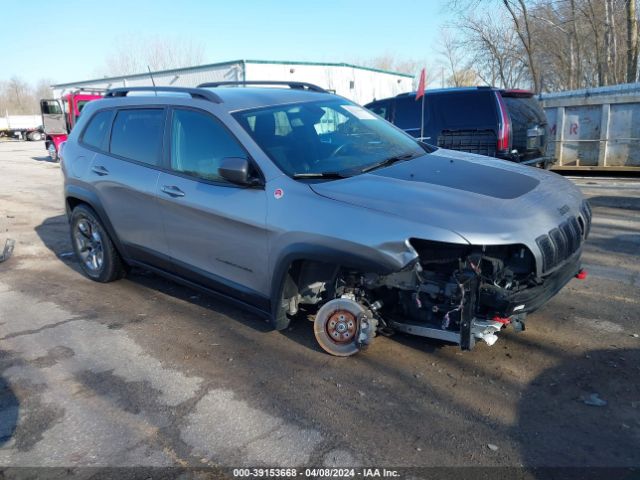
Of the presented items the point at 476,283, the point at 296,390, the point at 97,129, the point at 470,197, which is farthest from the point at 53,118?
the point at 476,283

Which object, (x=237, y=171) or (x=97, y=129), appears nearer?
(x=237, y=171)

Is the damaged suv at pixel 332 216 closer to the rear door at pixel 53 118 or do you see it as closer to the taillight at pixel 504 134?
the taillight at pixel 504 134

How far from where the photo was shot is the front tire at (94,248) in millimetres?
5516

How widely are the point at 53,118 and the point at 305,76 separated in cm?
1283

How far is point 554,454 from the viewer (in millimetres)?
2730

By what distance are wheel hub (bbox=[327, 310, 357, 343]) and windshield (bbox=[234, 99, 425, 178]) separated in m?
1.00

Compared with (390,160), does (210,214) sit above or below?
below

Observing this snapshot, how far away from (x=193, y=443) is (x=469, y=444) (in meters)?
1.50

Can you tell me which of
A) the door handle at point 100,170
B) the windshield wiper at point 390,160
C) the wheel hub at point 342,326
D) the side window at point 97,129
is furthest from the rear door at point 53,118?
the wheel hub at point 342,326

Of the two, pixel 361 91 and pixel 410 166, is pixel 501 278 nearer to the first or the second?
pixel 410 166

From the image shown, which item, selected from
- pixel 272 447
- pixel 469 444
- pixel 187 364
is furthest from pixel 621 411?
pixel 187 364

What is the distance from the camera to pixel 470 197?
132 inches

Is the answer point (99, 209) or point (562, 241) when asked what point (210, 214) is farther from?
point (562, 241)

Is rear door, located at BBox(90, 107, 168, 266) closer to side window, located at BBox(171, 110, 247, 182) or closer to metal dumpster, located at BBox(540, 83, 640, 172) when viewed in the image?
side window, located at BBox(171, 110, 247, 182)
